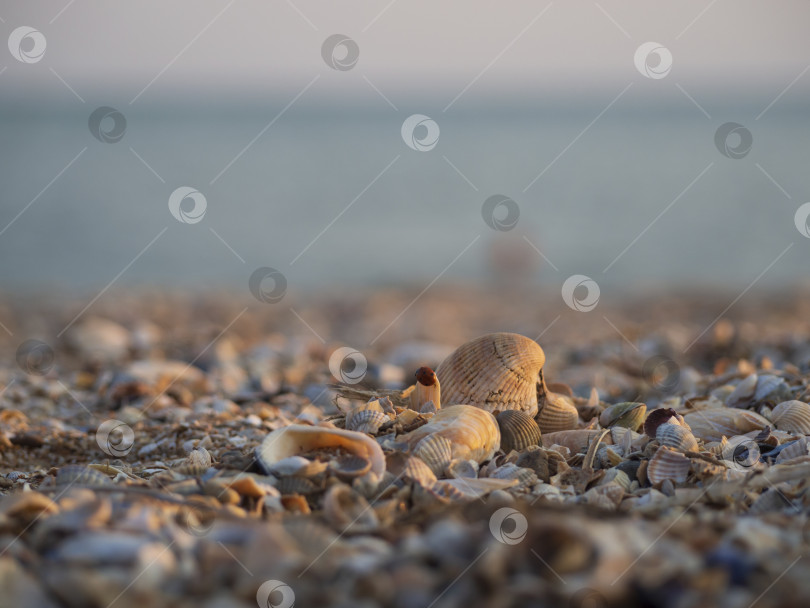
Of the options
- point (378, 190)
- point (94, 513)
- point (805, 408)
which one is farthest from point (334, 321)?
point (378, 190)

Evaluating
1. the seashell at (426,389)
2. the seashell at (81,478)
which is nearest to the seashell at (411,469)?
the seashell at (426,389)

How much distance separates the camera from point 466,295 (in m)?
12.1

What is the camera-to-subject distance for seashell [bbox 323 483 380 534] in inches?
88.4

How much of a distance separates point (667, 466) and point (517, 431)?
58cm

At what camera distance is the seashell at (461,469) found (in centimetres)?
271

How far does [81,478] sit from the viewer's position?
2.63 m

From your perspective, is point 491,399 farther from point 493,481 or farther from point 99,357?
point 99,357

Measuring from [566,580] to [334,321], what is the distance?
7885 mm

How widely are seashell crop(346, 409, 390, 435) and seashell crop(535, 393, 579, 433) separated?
0.75 metres

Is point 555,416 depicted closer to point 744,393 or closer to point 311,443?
point 744,393

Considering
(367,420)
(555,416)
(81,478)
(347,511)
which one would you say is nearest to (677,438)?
(555,416)

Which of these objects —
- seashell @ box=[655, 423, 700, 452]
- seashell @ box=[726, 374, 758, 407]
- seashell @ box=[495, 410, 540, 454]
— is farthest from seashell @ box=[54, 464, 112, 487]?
seashell @ box=[726, 374, 758, 407]

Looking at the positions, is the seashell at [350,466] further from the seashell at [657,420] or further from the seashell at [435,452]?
the seashell at [657,420]

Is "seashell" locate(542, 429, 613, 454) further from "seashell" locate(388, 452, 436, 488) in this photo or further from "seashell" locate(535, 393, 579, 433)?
"seashell" locate(388, 452, 436, 488)
